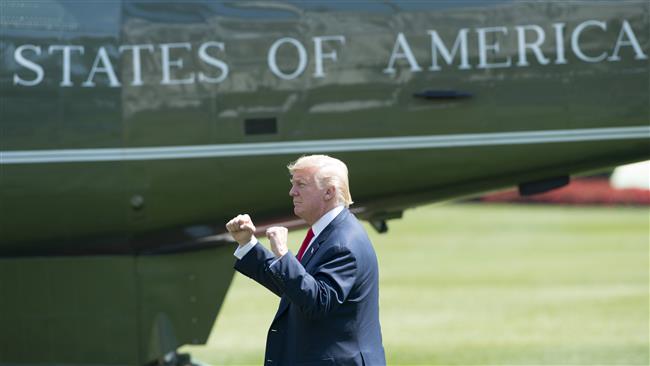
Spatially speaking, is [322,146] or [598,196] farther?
[598,196]

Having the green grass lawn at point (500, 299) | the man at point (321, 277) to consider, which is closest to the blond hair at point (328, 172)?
the man at point (321, 277)

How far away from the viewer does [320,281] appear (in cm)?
448

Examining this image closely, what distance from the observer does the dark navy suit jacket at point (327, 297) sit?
14.5 ft

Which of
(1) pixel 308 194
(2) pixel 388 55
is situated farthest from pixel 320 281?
(2) pixel 388 55

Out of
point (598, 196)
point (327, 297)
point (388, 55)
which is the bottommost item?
point (327, 297)

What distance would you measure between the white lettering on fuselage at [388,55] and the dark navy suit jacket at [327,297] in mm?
2341

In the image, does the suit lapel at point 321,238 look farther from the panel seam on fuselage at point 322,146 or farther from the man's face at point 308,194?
the panel seam on fuselage at point 322,146

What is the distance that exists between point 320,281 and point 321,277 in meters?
0.03

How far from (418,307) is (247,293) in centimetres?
285

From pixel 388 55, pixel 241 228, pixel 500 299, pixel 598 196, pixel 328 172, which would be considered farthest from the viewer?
pixel 598 196

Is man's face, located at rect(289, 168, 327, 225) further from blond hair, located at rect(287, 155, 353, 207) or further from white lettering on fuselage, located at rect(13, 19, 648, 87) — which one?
white lettering on fuselage, located at rect(13, 19, 648, 87)

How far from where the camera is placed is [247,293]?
628 inches

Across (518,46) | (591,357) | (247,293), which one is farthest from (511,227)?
(518,46)

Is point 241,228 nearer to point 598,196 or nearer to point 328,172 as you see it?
point 328,172
